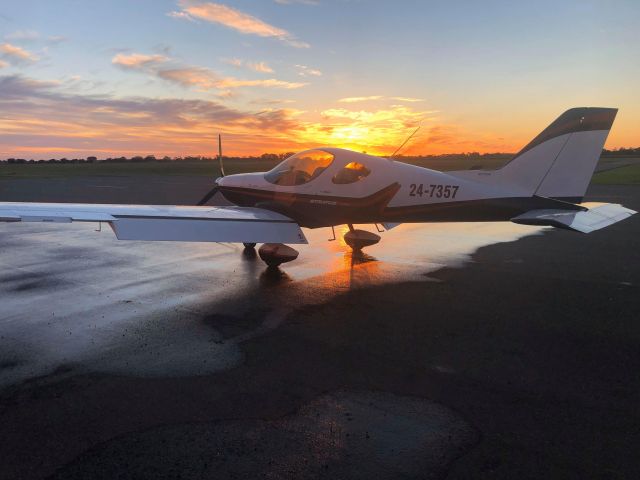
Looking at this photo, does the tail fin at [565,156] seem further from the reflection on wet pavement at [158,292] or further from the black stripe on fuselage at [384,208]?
the reflection on wet pavement at [158,292]

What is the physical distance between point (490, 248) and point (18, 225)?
53.9ft

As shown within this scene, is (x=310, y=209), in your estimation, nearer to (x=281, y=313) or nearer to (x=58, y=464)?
(x=281, y=313)

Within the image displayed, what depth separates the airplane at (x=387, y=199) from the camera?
348 inches

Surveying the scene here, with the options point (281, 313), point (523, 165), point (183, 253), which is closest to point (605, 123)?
point (523, 165)

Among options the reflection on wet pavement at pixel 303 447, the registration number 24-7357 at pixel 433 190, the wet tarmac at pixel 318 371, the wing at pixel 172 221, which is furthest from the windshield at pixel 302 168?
the reflection on wet pavement at pixel 303 447

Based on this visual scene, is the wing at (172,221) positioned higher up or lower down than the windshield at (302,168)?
lower down

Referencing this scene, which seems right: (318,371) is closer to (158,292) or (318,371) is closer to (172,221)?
(158,292)

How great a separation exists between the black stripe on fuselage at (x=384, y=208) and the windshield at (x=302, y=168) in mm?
339

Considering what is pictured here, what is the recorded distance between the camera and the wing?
8.34 metres

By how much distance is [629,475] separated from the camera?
353cm

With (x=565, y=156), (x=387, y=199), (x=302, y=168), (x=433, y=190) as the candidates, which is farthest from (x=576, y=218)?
(x=302, y=168)

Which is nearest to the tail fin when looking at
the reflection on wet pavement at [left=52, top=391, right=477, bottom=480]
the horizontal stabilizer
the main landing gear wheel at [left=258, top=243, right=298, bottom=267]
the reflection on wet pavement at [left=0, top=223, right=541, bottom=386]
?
the horizontal stabilizer

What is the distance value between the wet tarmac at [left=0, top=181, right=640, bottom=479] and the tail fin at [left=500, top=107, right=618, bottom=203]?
1959 mm

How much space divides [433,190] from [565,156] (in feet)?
8.96
